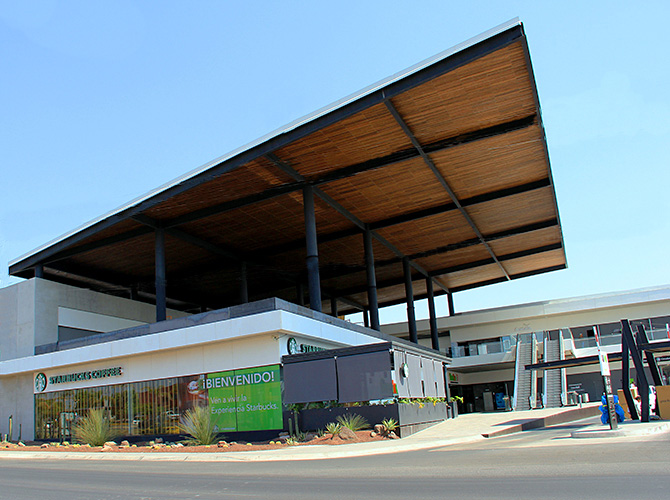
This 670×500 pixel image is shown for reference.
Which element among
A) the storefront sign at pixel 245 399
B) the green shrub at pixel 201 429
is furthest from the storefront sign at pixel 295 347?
the green shrub at pixel 201 429

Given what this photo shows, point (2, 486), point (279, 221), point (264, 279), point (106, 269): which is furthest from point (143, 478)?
point (264, 279)

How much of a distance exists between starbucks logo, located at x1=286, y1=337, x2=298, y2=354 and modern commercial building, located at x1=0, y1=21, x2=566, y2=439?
0.09 metres

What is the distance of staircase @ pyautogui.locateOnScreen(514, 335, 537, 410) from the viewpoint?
1462 inches

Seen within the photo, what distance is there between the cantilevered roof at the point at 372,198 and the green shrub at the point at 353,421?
1025 cm

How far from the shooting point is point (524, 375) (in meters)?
39.9

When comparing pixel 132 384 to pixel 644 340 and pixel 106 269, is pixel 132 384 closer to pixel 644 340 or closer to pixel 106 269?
pixel 106 269

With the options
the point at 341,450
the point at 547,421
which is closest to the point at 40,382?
the point at 341,450

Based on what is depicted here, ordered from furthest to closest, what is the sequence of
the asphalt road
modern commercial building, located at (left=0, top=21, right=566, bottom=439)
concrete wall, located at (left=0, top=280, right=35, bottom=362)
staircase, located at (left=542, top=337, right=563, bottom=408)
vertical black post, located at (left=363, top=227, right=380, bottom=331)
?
staircase, located at (left=542, top=337, right=563, bottom=408), vertical black post, located at (left=363, top=227, right=380, bottom=331), concrete wall, located at (left=0, top=280, right=35, bottom=362), modern commercial building, located at (left=0, top=21, right=566, bottom=439), the asphalt road

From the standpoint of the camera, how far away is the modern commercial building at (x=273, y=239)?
22.4m

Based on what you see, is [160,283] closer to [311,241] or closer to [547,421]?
[311,241]

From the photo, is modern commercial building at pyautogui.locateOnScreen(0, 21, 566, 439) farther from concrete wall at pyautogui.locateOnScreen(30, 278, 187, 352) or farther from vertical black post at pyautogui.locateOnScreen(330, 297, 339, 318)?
vertical black post at pyautogui.locateOnScreen(330, 297, 339, 318)

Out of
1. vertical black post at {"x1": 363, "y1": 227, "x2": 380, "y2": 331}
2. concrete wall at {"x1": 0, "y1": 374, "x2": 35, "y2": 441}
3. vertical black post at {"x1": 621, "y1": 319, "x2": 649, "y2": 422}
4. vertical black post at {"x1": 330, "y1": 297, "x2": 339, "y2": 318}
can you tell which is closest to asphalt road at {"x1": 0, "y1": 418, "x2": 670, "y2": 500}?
vertical black post at {"x1": 621, "y1": 319, "x2": 649, "y2": 422}

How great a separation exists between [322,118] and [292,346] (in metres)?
8.64

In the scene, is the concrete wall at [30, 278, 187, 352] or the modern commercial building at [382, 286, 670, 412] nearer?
the concrete wall at [30, 278, 187, 352]
